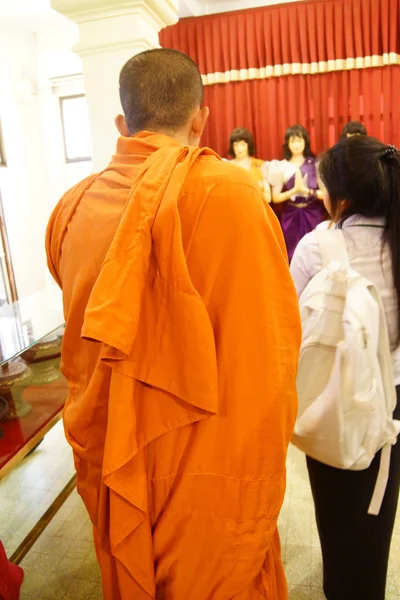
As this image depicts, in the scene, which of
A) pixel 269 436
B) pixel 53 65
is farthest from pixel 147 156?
pixel 53 65

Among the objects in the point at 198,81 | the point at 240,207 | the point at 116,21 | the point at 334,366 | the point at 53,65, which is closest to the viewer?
the point at 240,207

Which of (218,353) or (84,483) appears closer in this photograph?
(218,353)

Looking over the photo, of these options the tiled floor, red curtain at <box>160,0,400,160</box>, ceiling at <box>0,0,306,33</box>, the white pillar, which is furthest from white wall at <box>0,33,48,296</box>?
the white pillar

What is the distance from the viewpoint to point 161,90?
3.02ft

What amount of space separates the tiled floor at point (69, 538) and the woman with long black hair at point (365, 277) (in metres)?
0.20

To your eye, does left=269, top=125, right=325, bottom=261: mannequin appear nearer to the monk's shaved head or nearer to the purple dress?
the purple dress

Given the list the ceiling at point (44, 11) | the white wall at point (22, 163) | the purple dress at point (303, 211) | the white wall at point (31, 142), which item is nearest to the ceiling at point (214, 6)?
the ceiling at point (44, 11)

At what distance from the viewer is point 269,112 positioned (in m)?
3.94

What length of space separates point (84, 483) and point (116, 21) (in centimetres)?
141

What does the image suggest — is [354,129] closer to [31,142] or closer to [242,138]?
[242,138]

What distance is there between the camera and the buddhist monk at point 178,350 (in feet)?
2.53

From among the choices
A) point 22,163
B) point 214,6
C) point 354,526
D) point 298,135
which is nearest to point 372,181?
point 354,526

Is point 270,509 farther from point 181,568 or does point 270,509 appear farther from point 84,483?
point 84,483

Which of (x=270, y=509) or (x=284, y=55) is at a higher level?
(x=284, y=55)
